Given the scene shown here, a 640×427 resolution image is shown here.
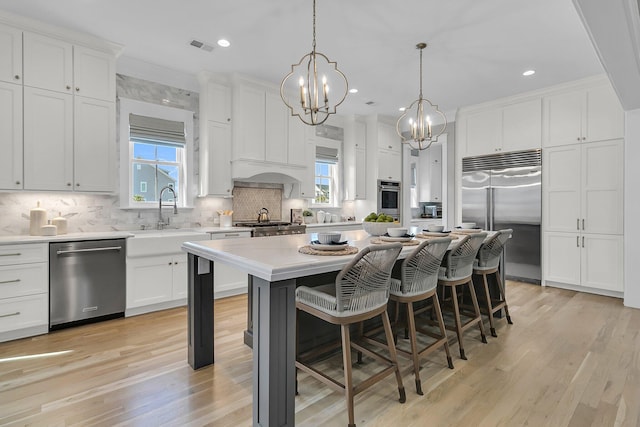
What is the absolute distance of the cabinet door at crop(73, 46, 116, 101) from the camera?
337cm

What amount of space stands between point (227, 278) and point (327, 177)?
2920 millimetres

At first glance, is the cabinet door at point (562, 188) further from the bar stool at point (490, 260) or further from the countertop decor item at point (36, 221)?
the countertop decor item at point (36, 221)

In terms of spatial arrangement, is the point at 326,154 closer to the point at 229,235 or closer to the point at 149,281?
the point at 229,235

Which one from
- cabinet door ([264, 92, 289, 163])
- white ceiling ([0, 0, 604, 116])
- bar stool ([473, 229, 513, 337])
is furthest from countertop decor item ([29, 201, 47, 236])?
bar stool ([473, 229, 513, 337])

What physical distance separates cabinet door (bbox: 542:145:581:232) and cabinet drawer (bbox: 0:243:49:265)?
19.9ft

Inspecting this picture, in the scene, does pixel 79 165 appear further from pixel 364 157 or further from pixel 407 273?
pixel 364 157

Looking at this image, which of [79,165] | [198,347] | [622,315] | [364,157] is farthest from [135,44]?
[622,315]

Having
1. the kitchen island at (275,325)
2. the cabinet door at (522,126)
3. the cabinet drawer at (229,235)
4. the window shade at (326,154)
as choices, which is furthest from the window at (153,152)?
the cabinet door at (522,126)

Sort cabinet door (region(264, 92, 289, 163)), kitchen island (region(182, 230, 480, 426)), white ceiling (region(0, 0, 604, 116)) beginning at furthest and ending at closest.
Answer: cabinet door (region(264, 92, 289, 163)) → white ceiling (region(0, 0, 604, 116)) → kitchen island (region(182, 230, 480, 426))

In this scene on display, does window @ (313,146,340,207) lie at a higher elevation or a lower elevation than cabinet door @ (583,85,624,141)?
lower

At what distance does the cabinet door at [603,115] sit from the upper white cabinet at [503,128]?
0.58 metres

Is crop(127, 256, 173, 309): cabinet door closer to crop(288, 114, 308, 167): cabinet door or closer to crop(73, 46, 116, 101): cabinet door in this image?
crop(73, 46, 116, 101): cabinet door

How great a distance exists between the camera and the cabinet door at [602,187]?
4.20 m

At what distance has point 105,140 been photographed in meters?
3.56
